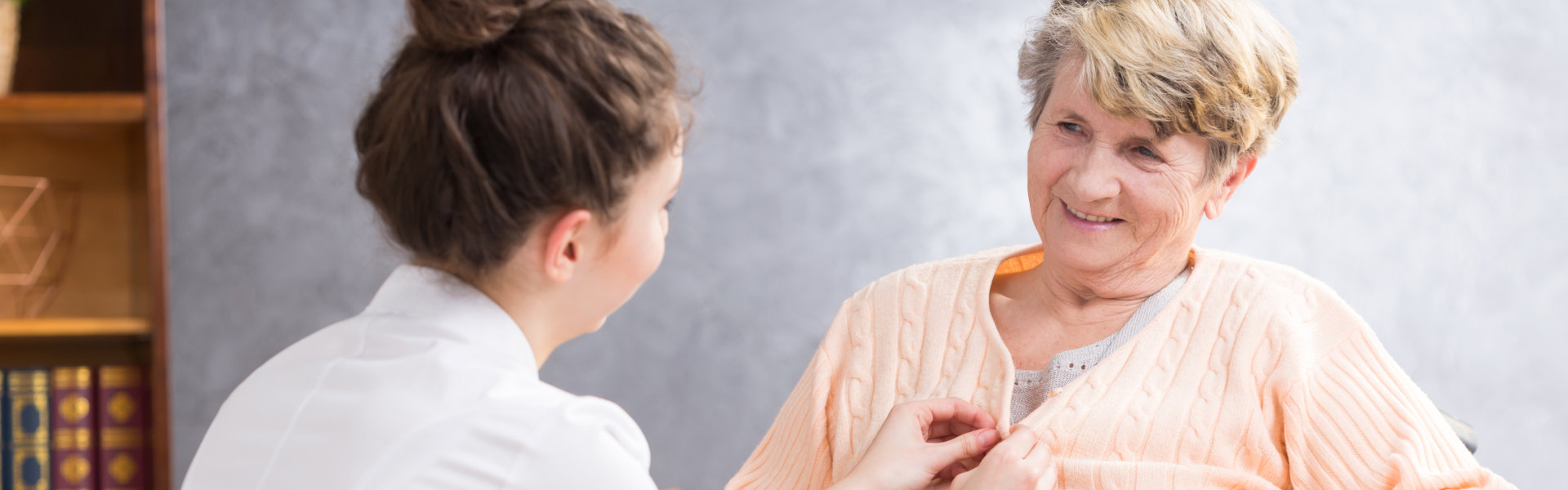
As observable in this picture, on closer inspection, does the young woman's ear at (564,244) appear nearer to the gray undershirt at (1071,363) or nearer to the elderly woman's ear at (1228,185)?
the gray undershirt at (1071,363)

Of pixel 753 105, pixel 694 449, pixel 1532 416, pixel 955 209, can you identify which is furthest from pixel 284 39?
pixel 1532 416

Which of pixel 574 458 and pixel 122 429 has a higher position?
pixel 574 458

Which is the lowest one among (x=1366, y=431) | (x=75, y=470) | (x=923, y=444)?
(x=75, y=470)

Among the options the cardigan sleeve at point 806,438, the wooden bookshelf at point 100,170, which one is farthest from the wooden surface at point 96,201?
the cardigan sleeve at point 806,438

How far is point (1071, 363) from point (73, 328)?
A: 180 cm

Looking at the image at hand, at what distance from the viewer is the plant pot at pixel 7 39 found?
1.85 metres

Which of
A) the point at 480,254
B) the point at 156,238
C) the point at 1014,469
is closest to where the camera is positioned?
the point at 480,254

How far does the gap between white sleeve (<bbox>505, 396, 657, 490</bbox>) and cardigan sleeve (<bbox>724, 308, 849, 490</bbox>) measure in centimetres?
63

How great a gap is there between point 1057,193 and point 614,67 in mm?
669

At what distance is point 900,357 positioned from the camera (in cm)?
136

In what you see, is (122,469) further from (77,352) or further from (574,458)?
(574,458)

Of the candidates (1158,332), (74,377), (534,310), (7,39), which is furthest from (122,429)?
(1158,332)

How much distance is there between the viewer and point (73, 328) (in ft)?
6.20

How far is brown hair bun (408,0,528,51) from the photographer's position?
2.43 feet
